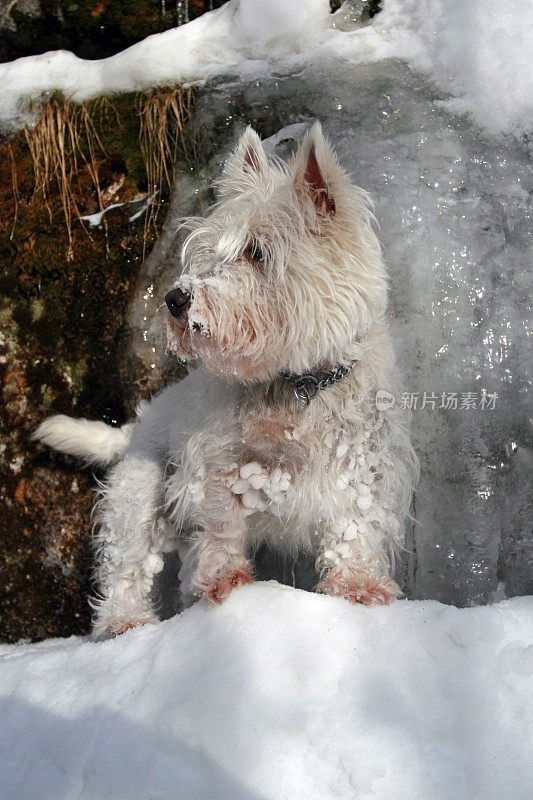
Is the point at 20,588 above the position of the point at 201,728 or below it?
below

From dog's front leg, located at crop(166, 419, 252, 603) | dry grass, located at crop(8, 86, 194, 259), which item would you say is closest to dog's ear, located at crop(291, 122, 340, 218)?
dog's front leg, located at crop(166, 419, 252, 603)

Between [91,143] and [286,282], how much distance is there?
2.33 m

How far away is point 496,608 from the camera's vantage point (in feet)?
7.46

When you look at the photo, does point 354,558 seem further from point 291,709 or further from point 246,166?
point 246,166

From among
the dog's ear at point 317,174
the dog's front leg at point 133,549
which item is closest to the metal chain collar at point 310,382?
the dog's ear at point 317,174

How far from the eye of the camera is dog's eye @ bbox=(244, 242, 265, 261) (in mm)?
2398

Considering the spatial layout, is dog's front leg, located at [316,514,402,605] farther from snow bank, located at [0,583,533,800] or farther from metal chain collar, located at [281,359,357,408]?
metal chain collar, located at [281,359,357,408]

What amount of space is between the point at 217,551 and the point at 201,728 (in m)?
0.73

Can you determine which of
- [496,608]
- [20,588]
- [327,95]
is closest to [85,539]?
[20,588]

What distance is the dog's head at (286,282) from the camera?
7.62 feet

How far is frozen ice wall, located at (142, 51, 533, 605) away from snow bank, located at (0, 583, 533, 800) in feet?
3.67

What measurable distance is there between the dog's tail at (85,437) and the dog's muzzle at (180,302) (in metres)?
1.25

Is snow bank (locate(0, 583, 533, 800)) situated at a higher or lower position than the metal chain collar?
lower

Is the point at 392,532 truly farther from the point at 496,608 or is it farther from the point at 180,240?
the point at 180,240
